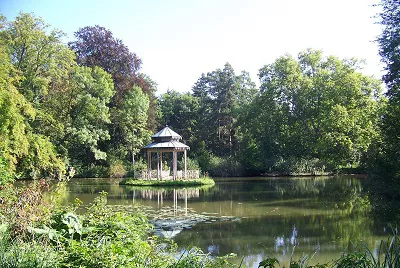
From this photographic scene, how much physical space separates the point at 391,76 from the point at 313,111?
24511mm

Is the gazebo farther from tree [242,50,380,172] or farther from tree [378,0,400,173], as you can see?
tree [378,0,400,173]

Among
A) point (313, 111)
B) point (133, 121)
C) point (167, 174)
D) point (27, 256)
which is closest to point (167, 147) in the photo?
point (167, 174)

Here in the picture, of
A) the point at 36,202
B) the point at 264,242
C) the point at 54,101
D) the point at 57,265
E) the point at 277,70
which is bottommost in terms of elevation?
the point at 264,242

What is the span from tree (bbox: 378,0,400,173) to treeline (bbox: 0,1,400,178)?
12986mm

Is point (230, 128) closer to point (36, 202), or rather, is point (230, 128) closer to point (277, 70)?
point (277, 70)

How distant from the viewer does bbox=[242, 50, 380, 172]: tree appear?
1401 inches

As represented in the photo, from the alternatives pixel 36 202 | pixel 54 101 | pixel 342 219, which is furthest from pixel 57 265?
pixel 54 101

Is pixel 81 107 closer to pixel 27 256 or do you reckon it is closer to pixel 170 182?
pixel 170 182

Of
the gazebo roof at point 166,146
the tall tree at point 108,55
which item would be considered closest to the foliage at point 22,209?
the gazebo roof at point 166,146

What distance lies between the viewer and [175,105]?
4794cm

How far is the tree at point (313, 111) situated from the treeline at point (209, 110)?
95 mm

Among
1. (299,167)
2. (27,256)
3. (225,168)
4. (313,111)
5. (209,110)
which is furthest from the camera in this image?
(209,110)

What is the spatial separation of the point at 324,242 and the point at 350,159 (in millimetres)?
28533

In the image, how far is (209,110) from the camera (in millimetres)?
46000
